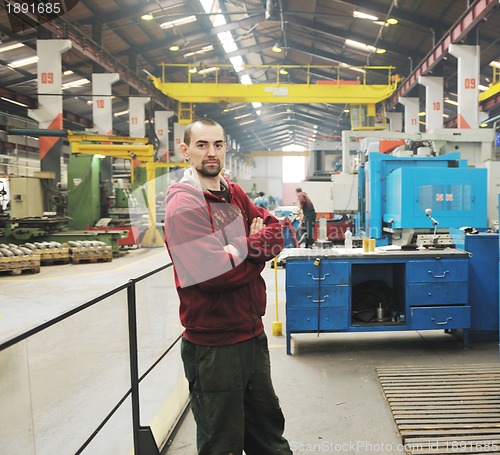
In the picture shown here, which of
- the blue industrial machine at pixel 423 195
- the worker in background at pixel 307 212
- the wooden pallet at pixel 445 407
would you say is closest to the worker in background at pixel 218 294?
the wooden pallet at pixel 445 407

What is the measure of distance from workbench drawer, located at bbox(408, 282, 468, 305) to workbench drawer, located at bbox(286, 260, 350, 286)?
646 mm

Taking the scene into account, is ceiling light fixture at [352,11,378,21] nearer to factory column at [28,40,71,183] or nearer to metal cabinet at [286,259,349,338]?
factory column at [28,40,71,183]


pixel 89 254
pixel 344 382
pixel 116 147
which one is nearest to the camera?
pixel 344 382

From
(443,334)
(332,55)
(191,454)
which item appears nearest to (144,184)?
(332,55)

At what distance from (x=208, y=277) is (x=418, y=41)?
13.3 m

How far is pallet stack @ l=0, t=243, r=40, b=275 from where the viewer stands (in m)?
8.09

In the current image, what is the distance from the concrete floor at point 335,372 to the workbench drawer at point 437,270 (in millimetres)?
693

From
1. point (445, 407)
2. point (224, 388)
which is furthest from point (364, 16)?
point (224, 388)

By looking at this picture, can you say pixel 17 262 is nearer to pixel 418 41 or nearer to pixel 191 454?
pixel 191 454

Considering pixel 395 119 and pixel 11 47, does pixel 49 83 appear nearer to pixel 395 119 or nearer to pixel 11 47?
pixel 11 47

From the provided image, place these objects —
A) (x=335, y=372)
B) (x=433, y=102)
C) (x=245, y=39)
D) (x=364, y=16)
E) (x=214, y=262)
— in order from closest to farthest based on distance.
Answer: (x=214, y=262)
(x=335, y=372)
(x=364, y=16)
(x=433, y=102)
(x=245, y=39)

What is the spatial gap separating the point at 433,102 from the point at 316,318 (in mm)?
10239

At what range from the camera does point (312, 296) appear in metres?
3.97

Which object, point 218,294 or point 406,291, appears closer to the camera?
point 218,294
